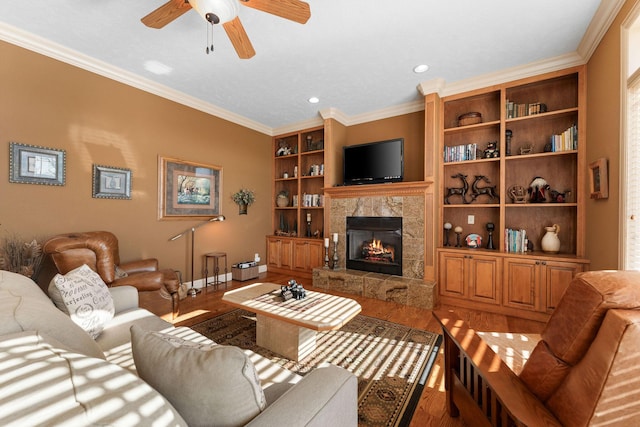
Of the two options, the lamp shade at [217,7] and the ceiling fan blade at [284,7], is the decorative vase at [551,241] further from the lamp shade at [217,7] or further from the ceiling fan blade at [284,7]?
the lamp shade at [217,7]

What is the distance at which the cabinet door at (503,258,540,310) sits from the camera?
296 centimetres

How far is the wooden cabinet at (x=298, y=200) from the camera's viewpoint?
4.90 metres

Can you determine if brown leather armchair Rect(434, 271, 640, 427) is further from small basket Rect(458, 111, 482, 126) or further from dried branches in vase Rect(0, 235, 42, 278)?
dried branches in vase Rect(0, 235, 42, 278)

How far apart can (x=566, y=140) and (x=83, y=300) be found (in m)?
4.59

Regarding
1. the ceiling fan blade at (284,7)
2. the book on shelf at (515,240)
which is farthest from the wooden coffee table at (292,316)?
the book on shelf at (515,240)

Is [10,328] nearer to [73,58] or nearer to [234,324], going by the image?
[234,324]

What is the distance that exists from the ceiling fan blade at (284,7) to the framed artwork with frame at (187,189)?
8.59ft

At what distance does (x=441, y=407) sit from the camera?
1.65 m

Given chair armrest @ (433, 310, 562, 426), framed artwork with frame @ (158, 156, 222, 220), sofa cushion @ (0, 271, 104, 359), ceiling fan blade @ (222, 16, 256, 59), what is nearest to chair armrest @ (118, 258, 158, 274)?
framed artwork with frame @ (158, 156, 222, 220)

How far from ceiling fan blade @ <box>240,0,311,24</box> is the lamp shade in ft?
0.30

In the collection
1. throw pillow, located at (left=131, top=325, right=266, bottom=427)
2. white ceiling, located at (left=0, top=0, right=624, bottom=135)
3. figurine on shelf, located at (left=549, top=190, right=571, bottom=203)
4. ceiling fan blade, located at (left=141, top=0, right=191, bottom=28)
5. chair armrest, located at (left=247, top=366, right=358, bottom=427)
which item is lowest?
chair armrest, located at (left=247, top=366, right=358, bottom=427)

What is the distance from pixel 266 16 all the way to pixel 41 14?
1933 mm

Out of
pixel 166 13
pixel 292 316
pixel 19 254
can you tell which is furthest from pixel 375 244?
pixel 19 254

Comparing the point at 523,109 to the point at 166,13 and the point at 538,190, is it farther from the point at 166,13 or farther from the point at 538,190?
the point at 166,13
